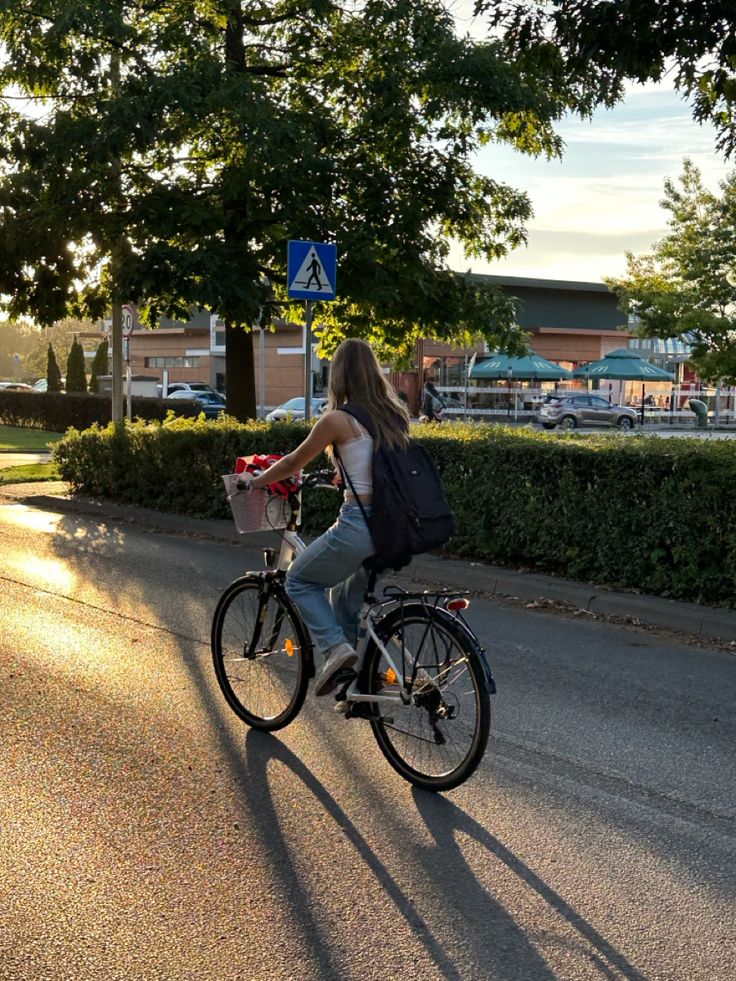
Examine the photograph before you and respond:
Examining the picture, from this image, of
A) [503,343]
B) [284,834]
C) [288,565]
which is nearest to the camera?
[284,834]

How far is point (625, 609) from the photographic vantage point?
866 cm

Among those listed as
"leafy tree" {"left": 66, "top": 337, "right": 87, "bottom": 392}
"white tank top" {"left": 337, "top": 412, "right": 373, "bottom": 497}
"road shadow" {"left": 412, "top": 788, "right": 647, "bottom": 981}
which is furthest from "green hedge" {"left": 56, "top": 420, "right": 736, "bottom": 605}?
"leafy tree" {"left": 66, "top": 337, "right": 87, "bottom": 392}

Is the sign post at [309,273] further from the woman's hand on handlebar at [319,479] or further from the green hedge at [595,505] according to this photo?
the woman's hand on handlebar at [319,479]

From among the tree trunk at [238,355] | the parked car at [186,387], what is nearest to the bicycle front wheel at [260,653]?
the tree trunk at [238,355]

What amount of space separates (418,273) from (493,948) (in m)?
14.2

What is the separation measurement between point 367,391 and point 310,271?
7.90 meters

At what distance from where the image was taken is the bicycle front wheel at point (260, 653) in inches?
215

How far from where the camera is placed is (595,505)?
9.32 meters

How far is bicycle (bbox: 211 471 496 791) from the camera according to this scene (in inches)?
185

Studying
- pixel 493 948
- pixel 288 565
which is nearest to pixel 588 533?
pixel 288 565

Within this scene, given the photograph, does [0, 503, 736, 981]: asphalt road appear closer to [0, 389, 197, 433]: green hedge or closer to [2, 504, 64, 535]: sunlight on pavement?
[2, 504, 64, 535]: sunlight on pavement

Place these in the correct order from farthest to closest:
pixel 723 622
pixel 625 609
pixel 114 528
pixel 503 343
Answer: pixel 503 343 → pixel 114 528 → pixel 625 609 → pixel 723 622

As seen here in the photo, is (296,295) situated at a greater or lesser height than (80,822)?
greater

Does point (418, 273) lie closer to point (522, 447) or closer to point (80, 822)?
point (522, 447)
